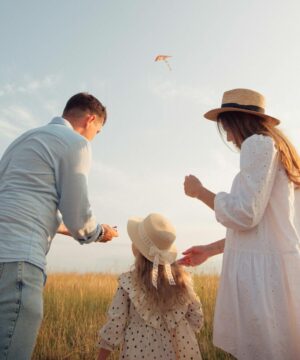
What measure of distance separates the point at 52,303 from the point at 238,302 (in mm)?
5170

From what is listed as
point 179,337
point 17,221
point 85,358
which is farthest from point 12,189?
point 85,358

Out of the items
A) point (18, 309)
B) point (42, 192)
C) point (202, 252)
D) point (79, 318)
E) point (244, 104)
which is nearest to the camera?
point (18, 309)

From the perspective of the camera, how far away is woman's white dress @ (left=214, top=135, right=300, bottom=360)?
282 centimetres

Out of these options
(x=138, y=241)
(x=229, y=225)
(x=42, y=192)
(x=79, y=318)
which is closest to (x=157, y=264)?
(x=138, y=241)

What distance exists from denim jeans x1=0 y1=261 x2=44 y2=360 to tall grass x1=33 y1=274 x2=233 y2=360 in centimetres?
277

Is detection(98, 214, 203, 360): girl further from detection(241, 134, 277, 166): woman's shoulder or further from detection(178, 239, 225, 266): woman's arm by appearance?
detection(241, 134, 277, 166): woman's shoulder

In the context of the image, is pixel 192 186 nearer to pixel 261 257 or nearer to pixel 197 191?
pixel 197 191

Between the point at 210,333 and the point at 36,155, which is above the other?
the point at 36,155

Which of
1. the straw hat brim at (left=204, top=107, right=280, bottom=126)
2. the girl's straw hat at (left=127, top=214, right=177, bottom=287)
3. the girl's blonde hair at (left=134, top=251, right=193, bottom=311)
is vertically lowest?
the girl's blonde hair at (left=134, top=251, right=193, bottom=311)

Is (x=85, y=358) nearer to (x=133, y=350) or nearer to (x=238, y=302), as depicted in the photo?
(x=133, y=350)

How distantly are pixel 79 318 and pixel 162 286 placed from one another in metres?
2.77

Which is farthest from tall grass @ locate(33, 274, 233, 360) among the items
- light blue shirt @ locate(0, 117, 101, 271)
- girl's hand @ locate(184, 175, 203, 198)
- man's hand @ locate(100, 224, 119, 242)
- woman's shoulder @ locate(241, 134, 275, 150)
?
woman's shoulder @ locate(241, 134, 275, 150)

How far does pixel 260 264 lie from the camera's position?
9.43 ft

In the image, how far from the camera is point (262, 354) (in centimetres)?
282
